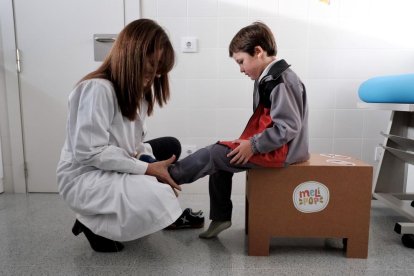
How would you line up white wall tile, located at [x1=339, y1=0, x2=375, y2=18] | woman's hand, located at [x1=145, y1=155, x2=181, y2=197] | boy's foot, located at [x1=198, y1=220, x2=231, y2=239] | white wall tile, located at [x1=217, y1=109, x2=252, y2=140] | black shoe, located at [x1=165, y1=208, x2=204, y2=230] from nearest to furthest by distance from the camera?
woman's hand, located at [x1=145, y1=155, x2=181, y2=197] → boy's foot, located at [x1=198, y1=220, x2=231, y2=239] → black shoe, located at [x1=165, y1=208, x2=204, y2=230] → white wall tile, located at [x1=339, y1=0, x2=375, y2=18] → white wall tile, located at [x1=217, y1=109, x2=252, y2=140]

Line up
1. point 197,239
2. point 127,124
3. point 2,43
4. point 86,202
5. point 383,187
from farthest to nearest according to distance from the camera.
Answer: point 2,43, point 383,187, point 197,239, point 127,124, point 86,202

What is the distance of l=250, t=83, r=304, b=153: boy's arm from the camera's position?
3.63 ft

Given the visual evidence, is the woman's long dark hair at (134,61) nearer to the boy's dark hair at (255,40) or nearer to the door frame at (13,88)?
the boy's dark hair at (255,40)

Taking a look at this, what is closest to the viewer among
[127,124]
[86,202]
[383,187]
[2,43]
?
[86,202]

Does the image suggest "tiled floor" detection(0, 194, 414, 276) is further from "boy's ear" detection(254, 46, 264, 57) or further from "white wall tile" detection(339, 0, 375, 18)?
"white wall tile" detection(339, 0, 375, 18)

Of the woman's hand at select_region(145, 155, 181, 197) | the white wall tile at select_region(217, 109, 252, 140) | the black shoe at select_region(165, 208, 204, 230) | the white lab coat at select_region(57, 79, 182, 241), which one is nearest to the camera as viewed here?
the white lab coat at select_region(57, 79, 182, 241)

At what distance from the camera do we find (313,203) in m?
1.16

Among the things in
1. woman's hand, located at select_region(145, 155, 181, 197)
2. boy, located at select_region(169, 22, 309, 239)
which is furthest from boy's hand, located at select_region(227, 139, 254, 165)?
woman's hand, located at select_region(145, 155, 181, 197)

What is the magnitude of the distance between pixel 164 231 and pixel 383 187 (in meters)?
1.13

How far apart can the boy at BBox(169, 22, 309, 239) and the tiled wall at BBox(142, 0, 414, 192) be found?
24.9 inches

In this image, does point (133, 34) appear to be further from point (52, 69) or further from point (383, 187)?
point (383, 187)

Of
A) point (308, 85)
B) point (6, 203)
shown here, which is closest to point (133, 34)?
point (308, 85)

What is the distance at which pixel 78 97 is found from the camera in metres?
1.10

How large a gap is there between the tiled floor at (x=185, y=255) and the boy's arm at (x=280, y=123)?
0.40m
